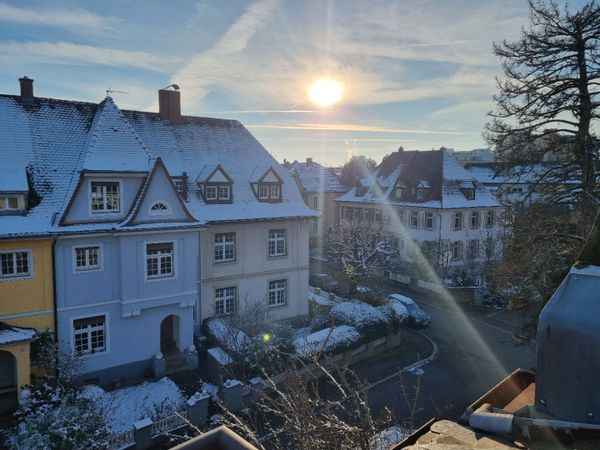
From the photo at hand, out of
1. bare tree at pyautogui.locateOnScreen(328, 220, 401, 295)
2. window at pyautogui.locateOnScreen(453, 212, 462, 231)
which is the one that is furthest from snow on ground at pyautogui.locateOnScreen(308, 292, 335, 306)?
window at pyautogui.locateOnScreen(453, 212, 462, 231)

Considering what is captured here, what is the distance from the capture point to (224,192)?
25938mm

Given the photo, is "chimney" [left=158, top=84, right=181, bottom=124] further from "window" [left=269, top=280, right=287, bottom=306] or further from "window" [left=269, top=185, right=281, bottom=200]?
"window" [left=269, top=280, right=287, bottom=306]

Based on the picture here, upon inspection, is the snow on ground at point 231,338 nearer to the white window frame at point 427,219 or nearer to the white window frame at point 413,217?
the white window frame at point 427,219

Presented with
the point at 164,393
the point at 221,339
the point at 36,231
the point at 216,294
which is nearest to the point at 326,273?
the point at 216,294

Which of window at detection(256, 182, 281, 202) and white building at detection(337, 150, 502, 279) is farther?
white building at detection(337, 150, 502, 279)

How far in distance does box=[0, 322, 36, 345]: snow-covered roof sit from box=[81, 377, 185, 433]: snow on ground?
309 centimetres

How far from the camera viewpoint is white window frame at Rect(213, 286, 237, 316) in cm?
2570

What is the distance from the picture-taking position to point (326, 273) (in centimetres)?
A: 4300

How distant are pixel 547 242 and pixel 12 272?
21.9 m

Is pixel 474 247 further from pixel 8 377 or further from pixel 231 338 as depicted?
pixel 8 377

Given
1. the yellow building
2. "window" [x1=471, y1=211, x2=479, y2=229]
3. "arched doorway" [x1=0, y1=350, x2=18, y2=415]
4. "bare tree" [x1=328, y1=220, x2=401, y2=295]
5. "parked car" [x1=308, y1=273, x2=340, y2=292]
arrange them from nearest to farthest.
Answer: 1. the yellow building
2. "arched doorway" [x1=0, y1=350, x2=18, y2=415]
3. "bare tree" [x1=328, y1=220, x2=401, y2=295]
4. "parked car" [x1=308, y1=273, x2=340, y2=292]
5. "window" [x1=471, y1=211, x2=479, y2=229]

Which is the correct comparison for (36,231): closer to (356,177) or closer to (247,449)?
(247,449)

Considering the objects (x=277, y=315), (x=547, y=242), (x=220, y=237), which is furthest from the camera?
(x=277, y=315)

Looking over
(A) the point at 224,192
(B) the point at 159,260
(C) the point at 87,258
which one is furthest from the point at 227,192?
(C) the point at 87,258
